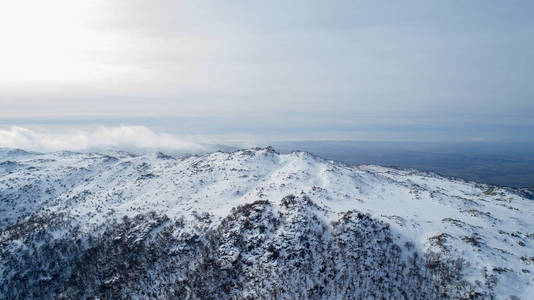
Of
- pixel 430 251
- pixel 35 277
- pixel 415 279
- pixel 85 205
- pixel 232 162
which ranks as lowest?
pixel 35 277

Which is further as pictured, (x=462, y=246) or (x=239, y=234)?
(x=239, y=234)

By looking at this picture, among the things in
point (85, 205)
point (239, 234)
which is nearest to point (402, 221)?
point (239, 234)

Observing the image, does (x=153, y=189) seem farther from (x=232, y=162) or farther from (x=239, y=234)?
(x=239, y=234)

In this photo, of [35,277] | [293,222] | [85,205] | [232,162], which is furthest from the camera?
[232,162]

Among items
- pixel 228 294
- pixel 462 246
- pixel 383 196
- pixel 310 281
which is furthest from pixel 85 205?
pixel 462 246

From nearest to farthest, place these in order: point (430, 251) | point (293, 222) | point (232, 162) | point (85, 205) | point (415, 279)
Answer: point (415, 279) → point (430, 251) → point (293, 222) → point (85, 205) → point (232, 162)

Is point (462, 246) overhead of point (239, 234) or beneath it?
overhead

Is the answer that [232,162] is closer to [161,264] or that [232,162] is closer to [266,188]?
[266,188]
